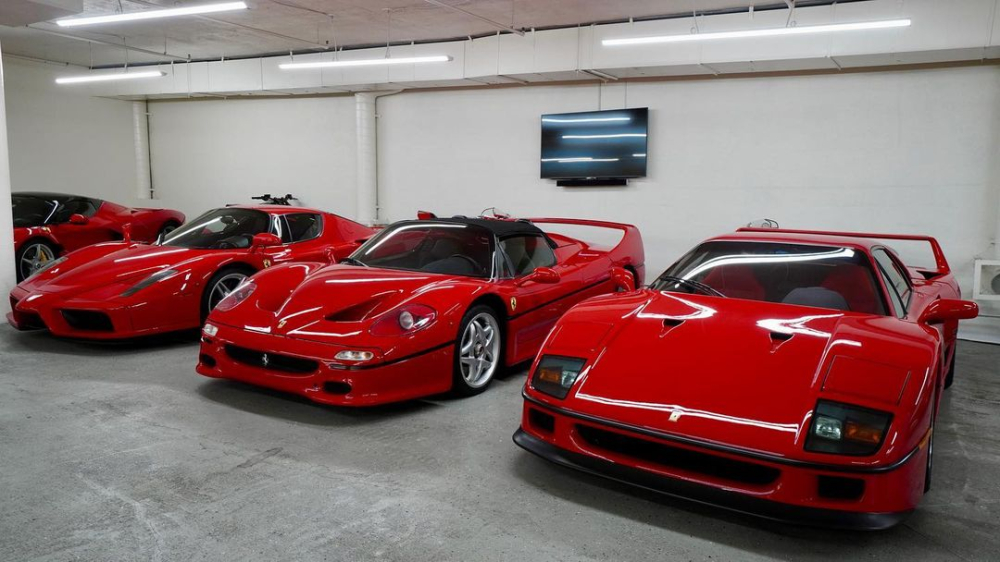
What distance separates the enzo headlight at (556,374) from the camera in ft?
8.06

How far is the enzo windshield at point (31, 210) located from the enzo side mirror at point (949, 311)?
8.17 metres

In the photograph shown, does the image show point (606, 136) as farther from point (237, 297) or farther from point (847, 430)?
point (847, 430)

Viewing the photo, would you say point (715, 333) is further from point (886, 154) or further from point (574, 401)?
point (886, 154)

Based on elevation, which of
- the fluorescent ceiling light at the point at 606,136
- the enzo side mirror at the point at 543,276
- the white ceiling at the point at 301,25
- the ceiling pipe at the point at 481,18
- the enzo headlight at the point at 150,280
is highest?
the white ceiling at the point at 301,25

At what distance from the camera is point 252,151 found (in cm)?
1221

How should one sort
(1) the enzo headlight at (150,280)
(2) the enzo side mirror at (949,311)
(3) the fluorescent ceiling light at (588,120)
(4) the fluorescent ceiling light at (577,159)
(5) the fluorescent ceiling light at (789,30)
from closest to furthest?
(2) the enzo side mirror at (949,311), (1) the enzo headlight at (150,280), (5) the fluorescent ceiling light at (789,30), (3) the fluorescent ceiling light at (588,120), (4) the fluorescent ceiling light at (577,159)

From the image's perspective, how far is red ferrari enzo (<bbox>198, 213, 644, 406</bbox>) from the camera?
126 inches

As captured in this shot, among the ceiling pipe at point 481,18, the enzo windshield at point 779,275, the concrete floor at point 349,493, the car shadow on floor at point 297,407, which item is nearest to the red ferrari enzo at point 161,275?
the concrete floor at point 349,493

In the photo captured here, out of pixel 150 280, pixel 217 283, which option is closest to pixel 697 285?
pixel 217 283

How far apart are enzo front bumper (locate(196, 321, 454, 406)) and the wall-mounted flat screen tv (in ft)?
19.3

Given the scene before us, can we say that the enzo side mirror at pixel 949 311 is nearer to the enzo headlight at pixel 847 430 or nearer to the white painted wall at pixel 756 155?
the enzo headlight at pixel 847 430

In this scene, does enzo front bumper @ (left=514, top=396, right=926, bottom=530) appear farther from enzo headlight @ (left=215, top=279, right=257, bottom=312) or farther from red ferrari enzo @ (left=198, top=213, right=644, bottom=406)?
enzo headlight @ (left=215, top=279, right=257, bottom=312)

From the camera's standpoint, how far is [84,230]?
7527 millimetres

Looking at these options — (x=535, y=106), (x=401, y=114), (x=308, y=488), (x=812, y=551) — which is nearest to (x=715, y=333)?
(x=812, y=551)
